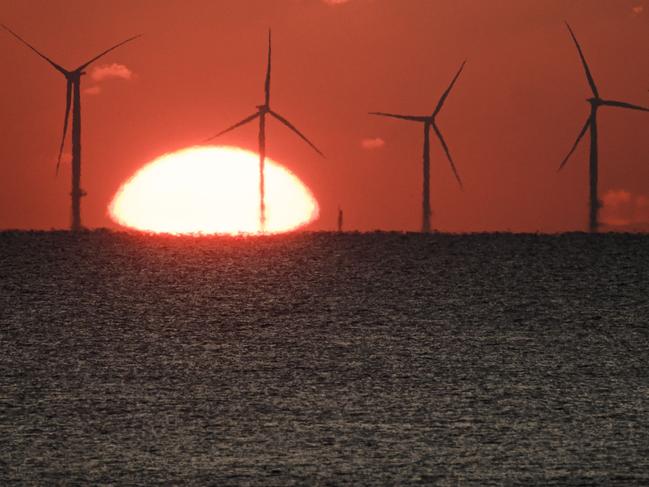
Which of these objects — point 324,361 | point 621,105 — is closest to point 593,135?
point 621,105

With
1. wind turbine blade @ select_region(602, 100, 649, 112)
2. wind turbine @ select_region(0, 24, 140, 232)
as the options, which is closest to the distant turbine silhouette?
wind turbine blade @ select_region(602, 100, 649, 112)

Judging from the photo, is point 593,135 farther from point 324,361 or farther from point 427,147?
point 324,361

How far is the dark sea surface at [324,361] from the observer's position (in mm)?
12359

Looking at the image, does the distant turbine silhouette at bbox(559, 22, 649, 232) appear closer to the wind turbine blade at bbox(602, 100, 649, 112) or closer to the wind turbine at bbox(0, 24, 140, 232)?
the wind turbine blade at bbox(602, 100, 649, 112)

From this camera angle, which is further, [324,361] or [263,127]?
[263,127]

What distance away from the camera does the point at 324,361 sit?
18531mm

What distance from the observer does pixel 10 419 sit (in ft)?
47.8

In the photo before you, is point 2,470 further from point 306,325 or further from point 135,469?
point 306,325

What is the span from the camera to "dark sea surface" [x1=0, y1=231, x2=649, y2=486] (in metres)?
12.4

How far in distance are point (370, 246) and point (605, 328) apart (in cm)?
1075

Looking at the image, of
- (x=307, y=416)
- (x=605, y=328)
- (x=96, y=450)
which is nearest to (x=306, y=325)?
(x=605, y=328)

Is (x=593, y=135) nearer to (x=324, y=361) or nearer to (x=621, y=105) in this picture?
(x=621, y=105)

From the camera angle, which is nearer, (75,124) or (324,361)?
(324,361)

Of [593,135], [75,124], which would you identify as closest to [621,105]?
[593,135]
